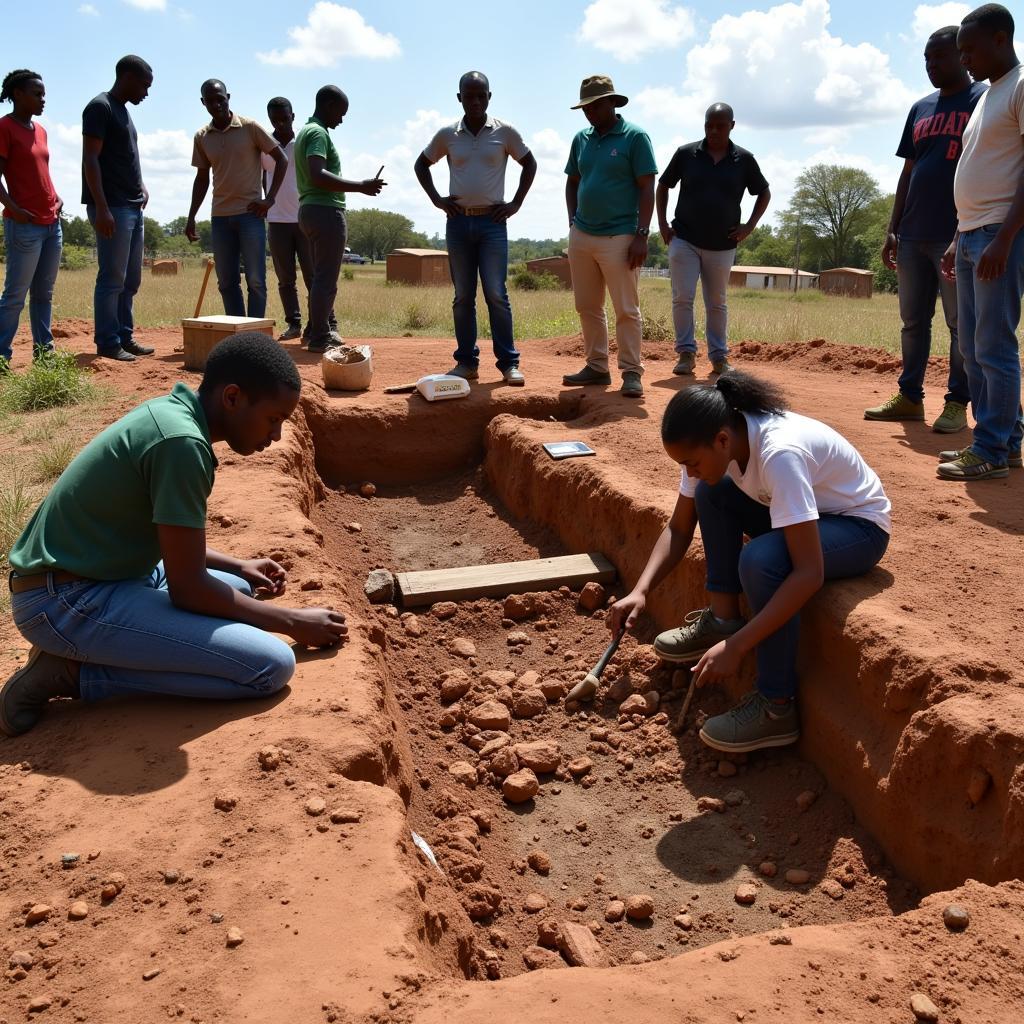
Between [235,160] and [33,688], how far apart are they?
593cm

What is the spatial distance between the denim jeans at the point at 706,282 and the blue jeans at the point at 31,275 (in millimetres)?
4625

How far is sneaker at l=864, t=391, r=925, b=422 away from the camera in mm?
→ 6117

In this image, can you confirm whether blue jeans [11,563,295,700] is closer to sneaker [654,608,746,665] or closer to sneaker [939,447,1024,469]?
sneaker [654,608,746,665]

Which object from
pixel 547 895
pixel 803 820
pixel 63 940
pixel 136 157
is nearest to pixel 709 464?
pixel 803 820

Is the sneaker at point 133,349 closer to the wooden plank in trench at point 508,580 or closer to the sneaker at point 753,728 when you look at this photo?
the wooden plank in trench at point 508,580

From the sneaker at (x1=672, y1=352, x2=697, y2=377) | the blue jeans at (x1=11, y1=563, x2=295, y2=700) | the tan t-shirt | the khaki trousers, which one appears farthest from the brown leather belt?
the sneaker at (x1=672, y1=352, x2=697, y2=377)

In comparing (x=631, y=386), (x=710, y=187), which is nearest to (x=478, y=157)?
(x=710, y=187)

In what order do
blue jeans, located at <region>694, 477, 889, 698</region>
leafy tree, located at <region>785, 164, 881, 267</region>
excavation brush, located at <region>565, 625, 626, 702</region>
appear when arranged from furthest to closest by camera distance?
leafy tree, located at <region>785, 164, 881, 267</region>, excavation brush, located at <region>565, 625, 626, 702</region>, blue jeans, located at <region>694, 477, 889, 698</region>

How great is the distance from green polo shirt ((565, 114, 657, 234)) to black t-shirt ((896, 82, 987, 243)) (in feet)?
5.58

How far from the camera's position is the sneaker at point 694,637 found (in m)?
3.58

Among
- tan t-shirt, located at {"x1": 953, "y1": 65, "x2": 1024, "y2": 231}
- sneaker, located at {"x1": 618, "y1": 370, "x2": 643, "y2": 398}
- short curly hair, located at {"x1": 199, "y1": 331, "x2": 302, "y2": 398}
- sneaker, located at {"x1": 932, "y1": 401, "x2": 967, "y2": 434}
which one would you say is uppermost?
tan t-shirt, located at {"x1": 953, "y1": 65, "x2": 1024, "y2": 231}

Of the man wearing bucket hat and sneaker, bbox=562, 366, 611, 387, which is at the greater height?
the man wearing bucket hat

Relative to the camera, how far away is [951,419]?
5.81 m

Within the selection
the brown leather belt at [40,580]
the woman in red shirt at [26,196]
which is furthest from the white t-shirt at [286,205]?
the brown leather belt at [40,580]
